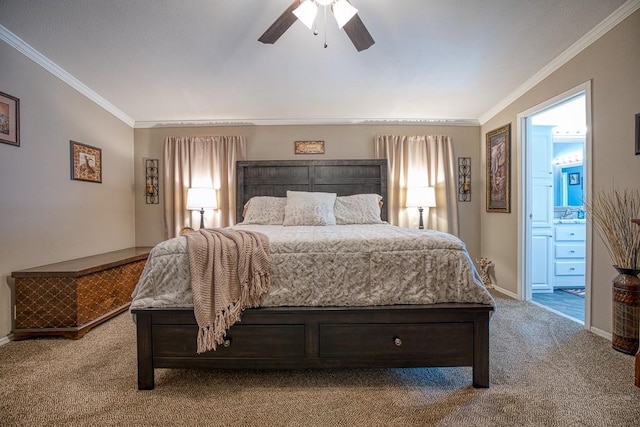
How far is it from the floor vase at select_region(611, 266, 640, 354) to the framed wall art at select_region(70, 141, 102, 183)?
16.1ft

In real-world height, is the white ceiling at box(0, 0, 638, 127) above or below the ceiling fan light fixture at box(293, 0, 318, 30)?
above

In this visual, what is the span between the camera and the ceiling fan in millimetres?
1783

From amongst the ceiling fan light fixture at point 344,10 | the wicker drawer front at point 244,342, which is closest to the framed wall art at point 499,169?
the ceiling fan light fixture at point 344,10

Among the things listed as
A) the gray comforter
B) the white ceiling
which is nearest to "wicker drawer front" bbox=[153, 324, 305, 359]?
the gray comforter

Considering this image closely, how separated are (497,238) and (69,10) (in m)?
4.82

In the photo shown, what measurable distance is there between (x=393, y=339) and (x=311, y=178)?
255 centimetres

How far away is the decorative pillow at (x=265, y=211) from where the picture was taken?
3.27 meters

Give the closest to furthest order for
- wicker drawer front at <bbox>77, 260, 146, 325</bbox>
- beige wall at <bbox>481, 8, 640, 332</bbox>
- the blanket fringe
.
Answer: the blanket fringe, beige wall at <bbox>481, 8, 640, 332</bbox>, wicker drawer front at <bbox>77, 260, 146, 325</bbox>

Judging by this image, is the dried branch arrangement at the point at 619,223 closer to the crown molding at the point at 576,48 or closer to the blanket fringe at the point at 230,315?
the crown molding at the point at 576,48

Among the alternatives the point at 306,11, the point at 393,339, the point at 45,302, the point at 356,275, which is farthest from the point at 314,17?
the point at 45,302

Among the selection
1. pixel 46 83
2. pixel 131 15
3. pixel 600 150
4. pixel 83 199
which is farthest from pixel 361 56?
pixel 83 199

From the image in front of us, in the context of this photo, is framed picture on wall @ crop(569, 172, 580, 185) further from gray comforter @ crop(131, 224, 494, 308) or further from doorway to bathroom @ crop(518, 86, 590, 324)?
gray comforter @ crop(131, 224, 494, 308)

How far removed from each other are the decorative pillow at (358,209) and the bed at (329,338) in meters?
1.69

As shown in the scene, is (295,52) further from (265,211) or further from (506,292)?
(506,292)
